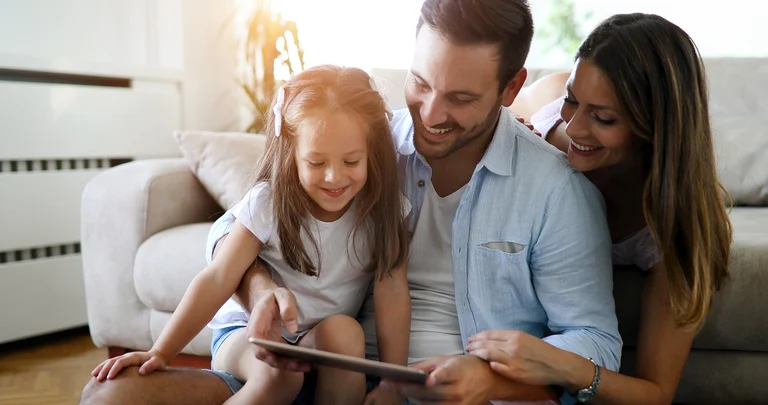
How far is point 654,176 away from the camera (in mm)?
1257

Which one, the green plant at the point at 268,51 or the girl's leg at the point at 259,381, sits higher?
the green plant at the point at 268,51

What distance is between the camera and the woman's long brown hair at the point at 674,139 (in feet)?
4.08

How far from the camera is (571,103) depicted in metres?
1.42

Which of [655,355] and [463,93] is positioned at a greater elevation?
[463,93]

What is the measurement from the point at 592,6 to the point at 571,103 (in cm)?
221

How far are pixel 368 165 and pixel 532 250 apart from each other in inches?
12.5

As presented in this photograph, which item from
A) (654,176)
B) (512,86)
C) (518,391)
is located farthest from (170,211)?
(654,176)

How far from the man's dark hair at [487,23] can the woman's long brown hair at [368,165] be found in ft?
0.54

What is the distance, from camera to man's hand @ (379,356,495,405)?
110cm

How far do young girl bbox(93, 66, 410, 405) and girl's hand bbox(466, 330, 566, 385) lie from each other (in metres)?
0.19

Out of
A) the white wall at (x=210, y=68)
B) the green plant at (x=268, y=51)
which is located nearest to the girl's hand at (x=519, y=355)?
the green plant at (x=268, y=51)

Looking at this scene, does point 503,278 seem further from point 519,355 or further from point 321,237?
point 321,237

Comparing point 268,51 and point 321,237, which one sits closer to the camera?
point 321,237

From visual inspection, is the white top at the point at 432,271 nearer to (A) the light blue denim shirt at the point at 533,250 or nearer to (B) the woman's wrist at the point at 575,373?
(A) the light blue denim shirt at the point at 533,250
